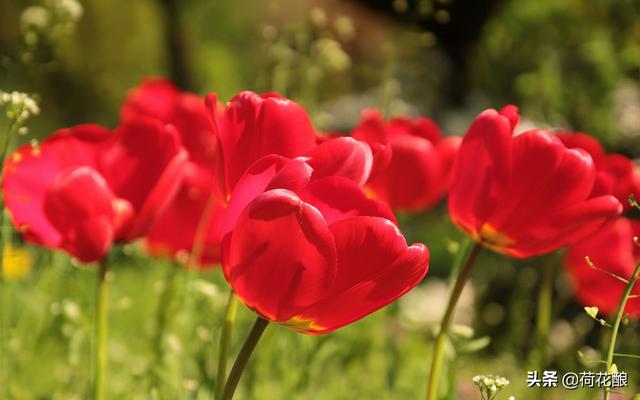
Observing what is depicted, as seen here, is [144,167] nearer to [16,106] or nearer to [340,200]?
[16,106]

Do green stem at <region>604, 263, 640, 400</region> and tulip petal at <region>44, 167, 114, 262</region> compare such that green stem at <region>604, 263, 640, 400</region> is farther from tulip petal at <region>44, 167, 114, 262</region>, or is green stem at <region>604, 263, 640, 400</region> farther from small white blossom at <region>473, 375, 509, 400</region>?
tulip petal at <region>44, 167, 114, 262</region>

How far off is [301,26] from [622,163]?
20.5 inches

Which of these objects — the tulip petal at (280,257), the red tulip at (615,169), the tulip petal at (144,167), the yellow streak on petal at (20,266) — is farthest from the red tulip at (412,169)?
the yellow streak on petal at (20,266)

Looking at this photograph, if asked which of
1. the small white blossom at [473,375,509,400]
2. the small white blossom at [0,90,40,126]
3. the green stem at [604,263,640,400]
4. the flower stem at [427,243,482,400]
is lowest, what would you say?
the flower stem at [427,243,482,400]

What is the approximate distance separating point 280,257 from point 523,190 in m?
0.30

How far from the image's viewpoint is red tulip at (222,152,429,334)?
1.91ft

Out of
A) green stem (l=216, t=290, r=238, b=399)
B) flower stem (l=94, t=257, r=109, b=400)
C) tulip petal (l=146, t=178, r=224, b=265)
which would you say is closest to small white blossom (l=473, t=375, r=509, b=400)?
green stem (l=216, t=290, r=238, b=399)

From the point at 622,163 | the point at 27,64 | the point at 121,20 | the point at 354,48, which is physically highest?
the point at 27,64

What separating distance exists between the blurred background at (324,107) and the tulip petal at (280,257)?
293 mm

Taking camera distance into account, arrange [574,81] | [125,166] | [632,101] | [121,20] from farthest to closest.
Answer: [121,20]
[632,101]
[574,81]
[125,166]

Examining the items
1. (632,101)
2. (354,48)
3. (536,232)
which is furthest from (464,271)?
(354,48)

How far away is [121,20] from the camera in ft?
39.9

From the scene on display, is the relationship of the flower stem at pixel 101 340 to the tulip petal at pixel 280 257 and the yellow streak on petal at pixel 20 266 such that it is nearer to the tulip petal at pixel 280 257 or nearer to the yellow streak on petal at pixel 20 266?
the tulip petal at pixel 280 257

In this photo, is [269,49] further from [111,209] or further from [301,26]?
[111,209]
